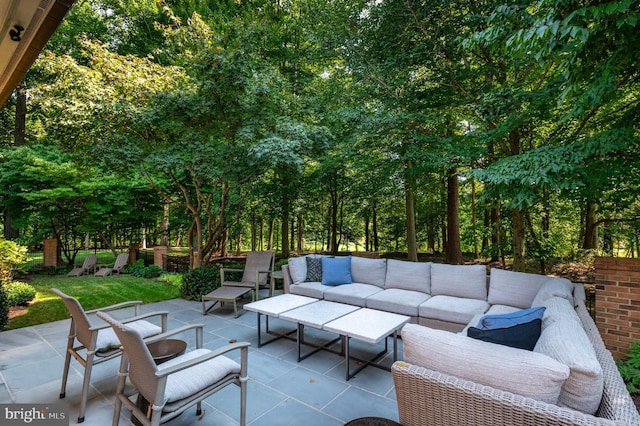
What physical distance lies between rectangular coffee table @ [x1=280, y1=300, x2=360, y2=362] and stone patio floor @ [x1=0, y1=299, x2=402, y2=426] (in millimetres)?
190

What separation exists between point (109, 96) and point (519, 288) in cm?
750

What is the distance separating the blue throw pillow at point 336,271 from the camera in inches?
199

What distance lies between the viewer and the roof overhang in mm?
1481

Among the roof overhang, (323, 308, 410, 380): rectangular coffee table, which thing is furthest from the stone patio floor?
the roof overhang

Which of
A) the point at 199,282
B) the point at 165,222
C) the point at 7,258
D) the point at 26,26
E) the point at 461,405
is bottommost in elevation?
the point at 199,282

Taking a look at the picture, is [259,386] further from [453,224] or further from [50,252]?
[50,252]

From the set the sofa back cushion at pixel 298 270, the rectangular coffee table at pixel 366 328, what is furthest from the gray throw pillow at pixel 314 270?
the rectangular coffee table at pixel 366 328

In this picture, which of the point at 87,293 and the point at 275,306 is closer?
the point at 275,306

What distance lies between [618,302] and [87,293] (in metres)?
8.64

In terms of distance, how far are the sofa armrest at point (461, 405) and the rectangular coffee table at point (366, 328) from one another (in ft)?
3.46

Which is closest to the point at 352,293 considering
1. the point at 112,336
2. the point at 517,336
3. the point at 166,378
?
the point at 517,336

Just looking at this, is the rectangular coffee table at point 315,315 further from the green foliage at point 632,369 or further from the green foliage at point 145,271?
the green foliage at point 145,271

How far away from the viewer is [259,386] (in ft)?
9.54

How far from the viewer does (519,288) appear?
3660 millimetres
